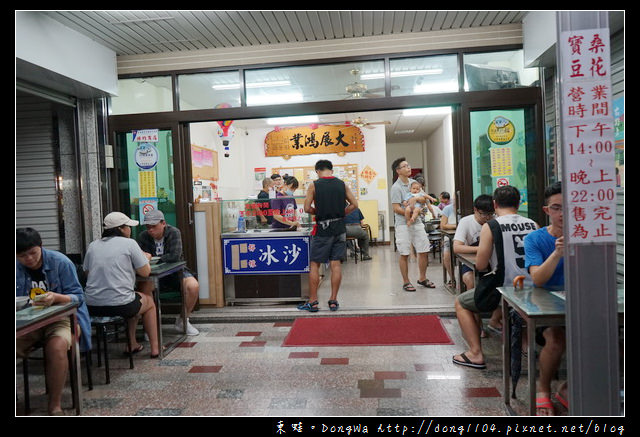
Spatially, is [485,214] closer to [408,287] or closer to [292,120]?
[408,287]

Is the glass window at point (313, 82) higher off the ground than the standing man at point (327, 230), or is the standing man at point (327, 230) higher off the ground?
the glass window at point (313, 82)

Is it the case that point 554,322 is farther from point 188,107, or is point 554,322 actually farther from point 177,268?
point 188,107

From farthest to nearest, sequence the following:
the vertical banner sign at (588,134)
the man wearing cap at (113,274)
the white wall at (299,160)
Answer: the white wall at (299,160)
the man wearing cap at (113,274)
the vertical banner sign at (588,134)

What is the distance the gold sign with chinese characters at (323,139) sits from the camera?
10.3 meters

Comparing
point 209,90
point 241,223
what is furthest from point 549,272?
point 209,90

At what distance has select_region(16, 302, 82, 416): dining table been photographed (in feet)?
7.60

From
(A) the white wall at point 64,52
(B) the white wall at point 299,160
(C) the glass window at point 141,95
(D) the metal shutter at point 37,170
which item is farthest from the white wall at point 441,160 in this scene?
(D) the metal shutter at point 37,170

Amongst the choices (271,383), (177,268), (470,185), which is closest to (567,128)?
(271,383)

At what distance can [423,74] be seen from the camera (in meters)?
4.79

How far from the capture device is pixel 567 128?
171 centimetres

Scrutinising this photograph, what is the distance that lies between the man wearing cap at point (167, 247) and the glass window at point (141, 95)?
4.96 ft

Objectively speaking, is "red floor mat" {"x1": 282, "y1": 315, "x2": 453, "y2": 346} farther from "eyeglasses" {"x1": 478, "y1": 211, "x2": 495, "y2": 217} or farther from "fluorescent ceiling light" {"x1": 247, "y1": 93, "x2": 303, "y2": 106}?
"fluorescent ceiling light" {"x1": 247, "y1": 93, "x2": 303, "y2": 106}

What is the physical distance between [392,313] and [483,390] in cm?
176

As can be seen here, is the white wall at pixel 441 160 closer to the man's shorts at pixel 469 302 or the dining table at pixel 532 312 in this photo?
the man's shorts at pixel 469 302
